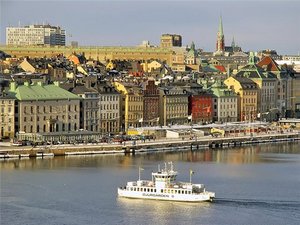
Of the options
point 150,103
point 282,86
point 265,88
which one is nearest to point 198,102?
point 150,103

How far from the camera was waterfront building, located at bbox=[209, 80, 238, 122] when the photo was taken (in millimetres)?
75125

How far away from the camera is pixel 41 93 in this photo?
197 feet

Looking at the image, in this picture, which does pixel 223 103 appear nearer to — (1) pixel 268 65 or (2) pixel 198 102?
(2) pixel 198 102

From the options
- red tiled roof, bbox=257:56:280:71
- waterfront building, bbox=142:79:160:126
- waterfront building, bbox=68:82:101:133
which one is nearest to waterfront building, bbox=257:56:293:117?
red tiled roof, bbox=257:56:280:71

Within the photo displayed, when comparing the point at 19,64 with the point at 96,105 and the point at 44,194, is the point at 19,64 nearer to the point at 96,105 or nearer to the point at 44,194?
the point at 96,105

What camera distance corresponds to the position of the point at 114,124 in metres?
66.2

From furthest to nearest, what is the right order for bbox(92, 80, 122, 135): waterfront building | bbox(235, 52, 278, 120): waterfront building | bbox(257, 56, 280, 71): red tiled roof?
1. bbox(257, 56, 280, 71): red tiled roof
2. bbox(235, 52, 278, 120): waterfront building
3. bbox(92, 80, 122, 135): waterfront building

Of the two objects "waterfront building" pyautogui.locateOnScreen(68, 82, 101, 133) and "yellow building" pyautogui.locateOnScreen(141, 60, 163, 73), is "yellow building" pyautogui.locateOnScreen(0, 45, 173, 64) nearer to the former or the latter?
"yellow building" pyautogui.locateOnScreen(141, 60, 163, 73)

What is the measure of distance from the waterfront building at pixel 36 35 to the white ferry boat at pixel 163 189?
99896 mm

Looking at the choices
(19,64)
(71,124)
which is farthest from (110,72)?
(71,124)

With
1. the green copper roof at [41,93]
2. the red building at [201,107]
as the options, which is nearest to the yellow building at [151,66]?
the red building at [201,107]

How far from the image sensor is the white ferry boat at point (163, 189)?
39.2 meters

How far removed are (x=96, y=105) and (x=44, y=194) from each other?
2452 cm

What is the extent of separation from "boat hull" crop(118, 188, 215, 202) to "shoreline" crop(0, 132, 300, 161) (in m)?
13.2
